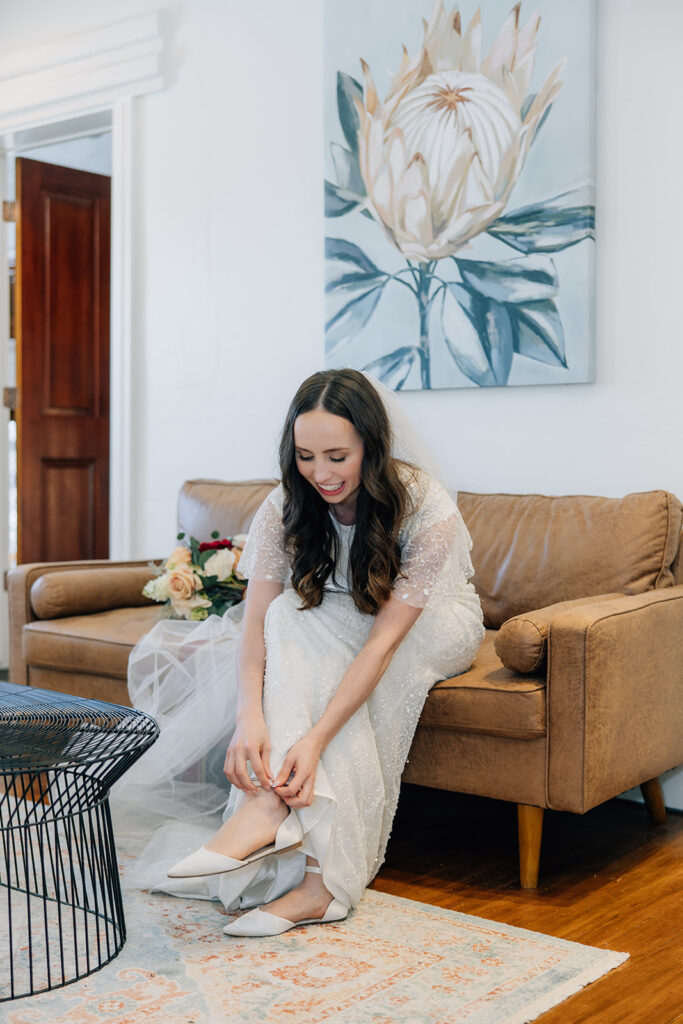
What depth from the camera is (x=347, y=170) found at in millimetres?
3635

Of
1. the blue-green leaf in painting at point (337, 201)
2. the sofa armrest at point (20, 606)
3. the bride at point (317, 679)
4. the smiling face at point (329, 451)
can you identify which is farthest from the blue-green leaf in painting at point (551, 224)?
the sofa armrest at point (20, 606)

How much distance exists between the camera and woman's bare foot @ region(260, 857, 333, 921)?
6.95 ft

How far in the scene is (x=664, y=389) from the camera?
9.96 ft

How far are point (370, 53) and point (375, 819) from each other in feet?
8.05

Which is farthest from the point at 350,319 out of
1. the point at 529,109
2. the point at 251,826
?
the point at 251,826

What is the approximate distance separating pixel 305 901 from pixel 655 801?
1150 mm

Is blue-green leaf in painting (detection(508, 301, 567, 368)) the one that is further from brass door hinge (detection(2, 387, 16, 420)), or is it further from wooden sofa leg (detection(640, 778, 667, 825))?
brass door hinge (detection(2, 387, 16, 420))

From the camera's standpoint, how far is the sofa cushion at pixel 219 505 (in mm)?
3543

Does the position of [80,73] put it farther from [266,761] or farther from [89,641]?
[266,761]

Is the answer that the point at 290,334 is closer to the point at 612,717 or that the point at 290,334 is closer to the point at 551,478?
the point at 551,478

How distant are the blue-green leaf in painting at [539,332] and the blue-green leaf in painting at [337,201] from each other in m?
0.71

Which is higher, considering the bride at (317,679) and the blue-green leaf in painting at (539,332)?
the blue-green leaf in painting at (539,332)

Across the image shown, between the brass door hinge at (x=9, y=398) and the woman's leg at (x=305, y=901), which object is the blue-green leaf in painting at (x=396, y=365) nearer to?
the woman's leg at (x=305, y=901)

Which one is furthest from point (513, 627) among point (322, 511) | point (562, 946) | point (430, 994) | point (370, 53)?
point (370, 53)
